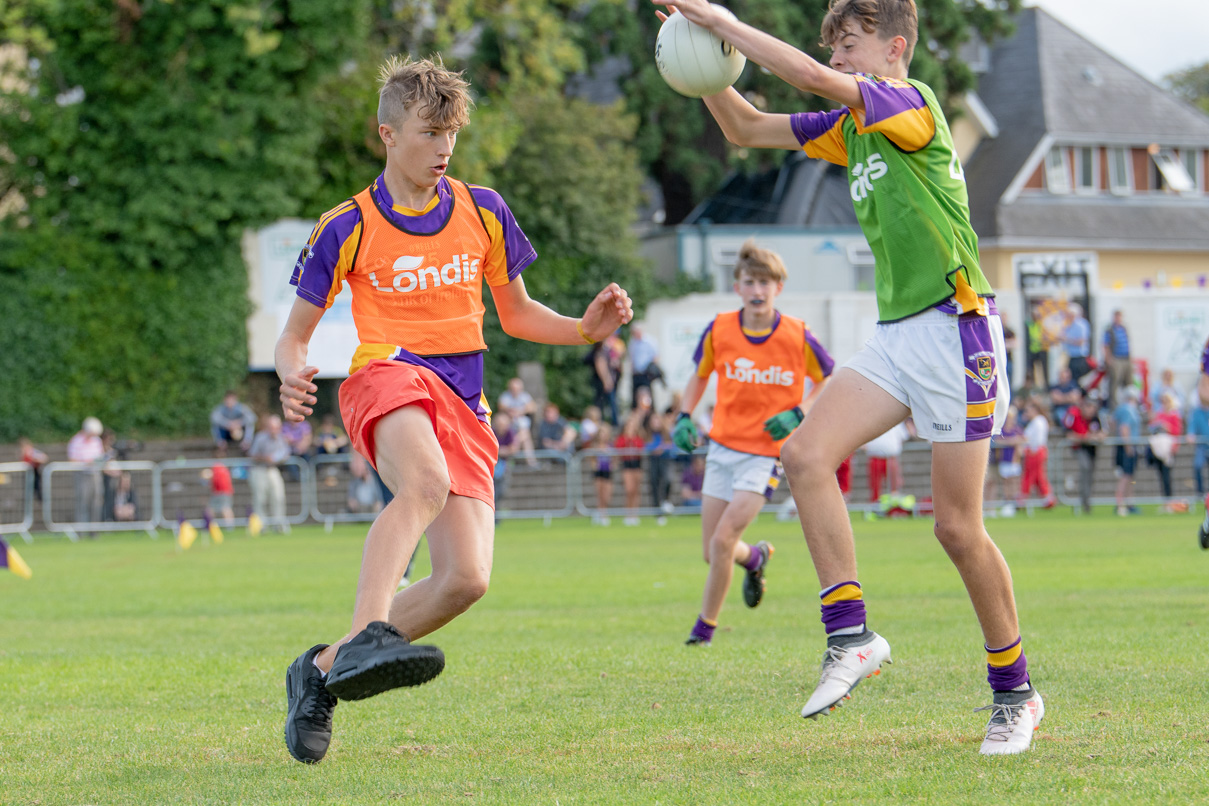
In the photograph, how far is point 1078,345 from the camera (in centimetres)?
3100

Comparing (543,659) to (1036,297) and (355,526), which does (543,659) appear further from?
(1036,297)

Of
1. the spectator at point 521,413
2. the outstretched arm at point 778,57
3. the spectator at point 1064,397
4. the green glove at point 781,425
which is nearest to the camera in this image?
the outstretched arm at point 778,57

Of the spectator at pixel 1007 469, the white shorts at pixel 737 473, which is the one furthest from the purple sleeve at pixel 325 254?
the spectator at pixel 1007 469

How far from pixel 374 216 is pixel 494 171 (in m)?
27.0

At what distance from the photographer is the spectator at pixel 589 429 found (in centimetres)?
2466

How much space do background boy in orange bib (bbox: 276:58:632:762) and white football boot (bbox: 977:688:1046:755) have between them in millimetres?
1840

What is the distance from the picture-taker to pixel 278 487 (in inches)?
883

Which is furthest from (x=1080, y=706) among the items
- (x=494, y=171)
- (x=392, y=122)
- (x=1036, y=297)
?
(x=1036, y=297)

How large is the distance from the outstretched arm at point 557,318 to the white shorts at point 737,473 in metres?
2.81

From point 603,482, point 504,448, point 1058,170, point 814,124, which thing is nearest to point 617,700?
point 814,124

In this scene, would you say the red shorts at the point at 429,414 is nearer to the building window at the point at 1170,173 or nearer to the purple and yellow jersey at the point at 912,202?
the purple and yellow jersey at the point at 912,202

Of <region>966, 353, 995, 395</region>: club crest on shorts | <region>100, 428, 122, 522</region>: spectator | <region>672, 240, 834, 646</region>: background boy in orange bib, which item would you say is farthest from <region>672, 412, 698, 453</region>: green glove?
<region>100, 428, 122, 522</region>: spectator

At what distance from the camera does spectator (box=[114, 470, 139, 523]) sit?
22297mm

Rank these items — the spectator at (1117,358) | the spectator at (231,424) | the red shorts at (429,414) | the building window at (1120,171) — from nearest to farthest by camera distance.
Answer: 1. the red shorts at (429,414)
2. the spectator at (231,424)
3. the spectator at (1117,358)
4. the building window at (1120,171)
